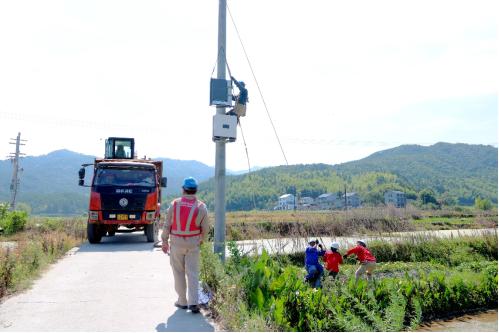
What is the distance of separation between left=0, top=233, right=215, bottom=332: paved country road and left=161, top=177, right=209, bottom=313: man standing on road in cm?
41

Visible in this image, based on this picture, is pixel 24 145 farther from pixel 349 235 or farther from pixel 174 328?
pixel 174 328

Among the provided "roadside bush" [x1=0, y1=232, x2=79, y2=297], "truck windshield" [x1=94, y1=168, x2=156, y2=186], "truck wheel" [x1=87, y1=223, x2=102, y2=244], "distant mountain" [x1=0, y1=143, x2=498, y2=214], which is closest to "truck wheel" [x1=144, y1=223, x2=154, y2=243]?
"truck windshield" [x1=94, y1=168, x2=156, y2=186]

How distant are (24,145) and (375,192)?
8283cm

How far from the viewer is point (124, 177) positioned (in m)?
13.3

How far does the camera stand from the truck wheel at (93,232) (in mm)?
13367

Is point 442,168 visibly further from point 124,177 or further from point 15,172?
point 124,177

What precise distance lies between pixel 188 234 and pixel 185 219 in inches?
7.9

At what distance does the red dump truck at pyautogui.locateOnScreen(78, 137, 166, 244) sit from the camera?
12.9 metres

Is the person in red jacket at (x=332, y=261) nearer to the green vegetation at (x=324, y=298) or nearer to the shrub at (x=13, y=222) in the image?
the green vegetation at (x=324, y=298)

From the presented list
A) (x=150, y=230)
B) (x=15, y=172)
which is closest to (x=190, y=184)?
(x=150, y=230)

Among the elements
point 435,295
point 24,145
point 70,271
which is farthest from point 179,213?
point 24,145

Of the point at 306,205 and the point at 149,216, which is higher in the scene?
the point at 306,205

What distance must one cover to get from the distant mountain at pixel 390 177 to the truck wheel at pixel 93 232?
290ft

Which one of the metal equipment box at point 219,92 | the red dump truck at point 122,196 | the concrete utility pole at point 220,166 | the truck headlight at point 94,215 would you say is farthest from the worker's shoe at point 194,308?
the truck headlight at point 94,215
